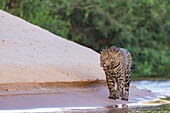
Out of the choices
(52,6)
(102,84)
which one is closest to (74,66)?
(102,84)

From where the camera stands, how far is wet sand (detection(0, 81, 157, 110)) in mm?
10220

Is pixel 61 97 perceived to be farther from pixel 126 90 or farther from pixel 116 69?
pixel 126 90

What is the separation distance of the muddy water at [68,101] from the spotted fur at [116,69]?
6.3 inches

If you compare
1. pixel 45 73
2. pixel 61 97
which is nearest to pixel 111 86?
pixel 61 97

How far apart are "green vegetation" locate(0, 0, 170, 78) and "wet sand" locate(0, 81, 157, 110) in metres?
13.6

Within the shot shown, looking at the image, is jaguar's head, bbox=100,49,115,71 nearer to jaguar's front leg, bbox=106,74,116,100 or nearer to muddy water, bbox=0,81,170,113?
jaguar's front leg, bbox=106,74,116,100

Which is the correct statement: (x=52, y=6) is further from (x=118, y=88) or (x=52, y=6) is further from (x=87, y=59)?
(x=118, y=88)

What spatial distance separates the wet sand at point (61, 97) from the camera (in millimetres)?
10220

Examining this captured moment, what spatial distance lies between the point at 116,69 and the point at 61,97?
95cm

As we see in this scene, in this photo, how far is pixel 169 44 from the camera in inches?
1103

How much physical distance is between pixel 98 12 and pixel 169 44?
3.39 m

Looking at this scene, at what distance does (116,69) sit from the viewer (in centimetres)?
1114

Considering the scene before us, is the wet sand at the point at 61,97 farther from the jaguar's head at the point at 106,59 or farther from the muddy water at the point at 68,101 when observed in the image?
the jaguar's head at the point at 106,59

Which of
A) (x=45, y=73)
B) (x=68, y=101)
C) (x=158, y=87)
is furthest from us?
(x=158, y=87)
